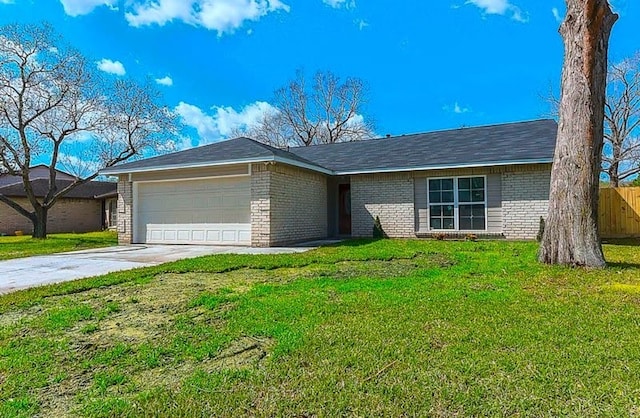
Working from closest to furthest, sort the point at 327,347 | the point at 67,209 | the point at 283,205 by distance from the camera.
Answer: the point at 327,347 → the point at 283,205 → the point at 67,209

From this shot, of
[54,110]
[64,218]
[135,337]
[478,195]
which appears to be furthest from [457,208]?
[64,218]

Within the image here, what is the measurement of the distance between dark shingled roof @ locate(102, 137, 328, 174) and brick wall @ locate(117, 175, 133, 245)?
0.58 meters

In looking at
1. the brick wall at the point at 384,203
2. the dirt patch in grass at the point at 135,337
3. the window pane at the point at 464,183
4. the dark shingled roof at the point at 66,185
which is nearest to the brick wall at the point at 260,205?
the brick wall at the point at 384,203

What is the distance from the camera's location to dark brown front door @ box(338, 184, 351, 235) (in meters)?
16.0

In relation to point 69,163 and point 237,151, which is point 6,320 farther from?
point 69,163

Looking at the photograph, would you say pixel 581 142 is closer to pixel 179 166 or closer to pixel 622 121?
pixel 179 166

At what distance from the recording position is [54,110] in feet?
62.0

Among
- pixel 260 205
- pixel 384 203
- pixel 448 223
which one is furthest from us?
pixel 384 203

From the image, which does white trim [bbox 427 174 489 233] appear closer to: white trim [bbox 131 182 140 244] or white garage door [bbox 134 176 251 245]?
white garage door [bbox 134 176 251 245]

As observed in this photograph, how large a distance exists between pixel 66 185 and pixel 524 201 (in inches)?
1024

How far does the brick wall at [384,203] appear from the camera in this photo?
44.5 ft

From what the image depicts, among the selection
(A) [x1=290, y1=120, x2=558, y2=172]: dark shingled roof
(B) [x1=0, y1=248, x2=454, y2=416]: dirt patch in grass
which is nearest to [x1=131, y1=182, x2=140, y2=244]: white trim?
(A) [x1=290, y1=120, x2=558, y2=172]: dark shingled roof

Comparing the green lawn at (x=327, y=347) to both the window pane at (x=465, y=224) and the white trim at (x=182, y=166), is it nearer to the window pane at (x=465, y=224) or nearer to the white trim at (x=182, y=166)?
the white trim at (x=182, y=166)

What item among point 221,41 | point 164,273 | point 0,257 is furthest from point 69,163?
point 164,273
